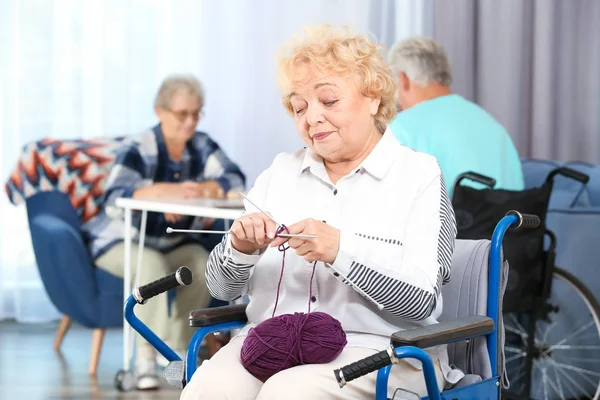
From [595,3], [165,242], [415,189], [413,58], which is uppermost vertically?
[595,3]

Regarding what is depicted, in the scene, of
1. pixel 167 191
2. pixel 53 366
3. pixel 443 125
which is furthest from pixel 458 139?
pixel 53 366

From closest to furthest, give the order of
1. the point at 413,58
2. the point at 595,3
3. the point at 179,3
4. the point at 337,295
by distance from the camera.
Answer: the point at 337,295, the point at 413,58, the point at 595,3, the point at 179,3

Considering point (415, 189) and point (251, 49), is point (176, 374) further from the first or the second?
point (251, 49)

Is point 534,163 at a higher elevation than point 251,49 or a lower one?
lower

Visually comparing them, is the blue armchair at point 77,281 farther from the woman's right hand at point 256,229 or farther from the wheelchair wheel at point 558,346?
the woman's right hand at point 256,229

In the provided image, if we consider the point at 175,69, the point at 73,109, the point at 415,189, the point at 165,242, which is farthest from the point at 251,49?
the point at 415,189

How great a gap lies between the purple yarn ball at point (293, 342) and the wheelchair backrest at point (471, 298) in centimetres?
26

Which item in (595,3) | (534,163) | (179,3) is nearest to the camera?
(534,163)

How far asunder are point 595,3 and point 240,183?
1.85m

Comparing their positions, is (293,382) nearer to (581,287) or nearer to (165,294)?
(581,287)

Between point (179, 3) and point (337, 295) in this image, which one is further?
point (179, 3)

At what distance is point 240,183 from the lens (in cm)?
384

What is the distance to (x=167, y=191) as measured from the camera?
136 inches

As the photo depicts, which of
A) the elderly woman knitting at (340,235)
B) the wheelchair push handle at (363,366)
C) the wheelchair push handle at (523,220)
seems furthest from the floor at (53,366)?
the wheelchair push handle at (363,366)
